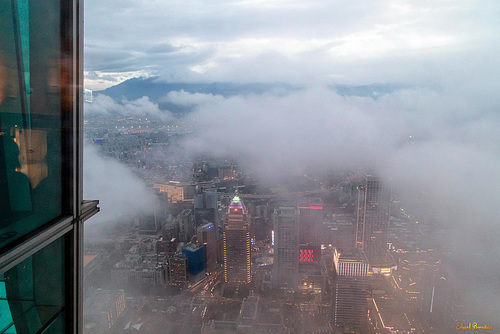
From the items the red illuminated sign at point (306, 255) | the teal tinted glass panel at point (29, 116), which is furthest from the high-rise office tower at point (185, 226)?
the teal tinted glass panel at point (29, 116)

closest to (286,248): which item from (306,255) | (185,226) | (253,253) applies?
(306,255)

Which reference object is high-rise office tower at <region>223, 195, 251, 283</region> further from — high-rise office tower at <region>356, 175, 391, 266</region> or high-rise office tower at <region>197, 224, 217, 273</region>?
high-rise office tower at <region>356, 175, 391, 266</region>

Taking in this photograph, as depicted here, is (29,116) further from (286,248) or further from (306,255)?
(306,255)

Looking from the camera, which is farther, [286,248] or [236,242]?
[236,242]

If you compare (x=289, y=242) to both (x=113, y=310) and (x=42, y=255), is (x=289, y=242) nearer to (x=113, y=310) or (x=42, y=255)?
(x=113, y=310)

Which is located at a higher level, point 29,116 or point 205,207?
point 29,116

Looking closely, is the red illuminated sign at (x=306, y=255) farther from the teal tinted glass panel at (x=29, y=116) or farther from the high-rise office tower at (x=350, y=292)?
the teal tinted glass panel at (x=29, y=116)
